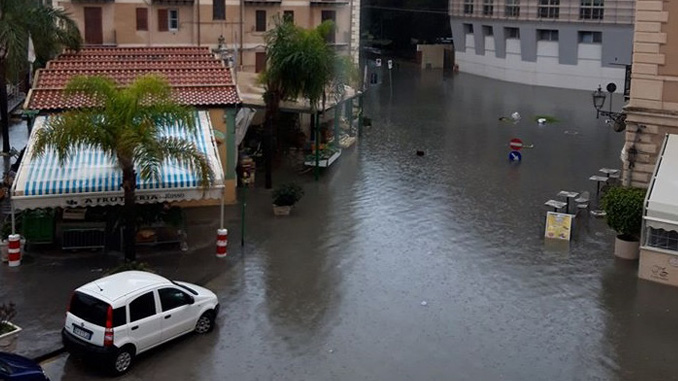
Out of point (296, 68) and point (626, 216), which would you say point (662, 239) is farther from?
point (296, 68)

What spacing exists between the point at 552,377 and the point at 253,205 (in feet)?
42.9

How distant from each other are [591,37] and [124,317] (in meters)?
53.3

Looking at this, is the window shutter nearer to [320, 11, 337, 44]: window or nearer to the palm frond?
[320, 11, 337, 44]: window

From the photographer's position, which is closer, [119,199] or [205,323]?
[205,323]

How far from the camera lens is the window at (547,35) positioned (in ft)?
208

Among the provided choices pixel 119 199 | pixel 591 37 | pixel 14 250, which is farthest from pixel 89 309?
pixel 591 37

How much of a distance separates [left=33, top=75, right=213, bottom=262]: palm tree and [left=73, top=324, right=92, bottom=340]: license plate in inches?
163

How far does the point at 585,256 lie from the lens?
848 inches

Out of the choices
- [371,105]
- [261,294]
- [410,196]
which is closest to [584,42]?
[371,105]

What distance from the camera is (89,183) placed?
64.2ft

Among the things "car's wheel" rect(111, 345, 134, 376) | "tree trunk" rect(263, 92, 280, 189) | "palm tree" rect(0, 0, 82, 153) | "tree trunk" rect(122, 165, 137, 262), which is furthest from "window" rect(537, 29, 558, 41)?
"car's wheel" rect(111, 345, 134, 376)

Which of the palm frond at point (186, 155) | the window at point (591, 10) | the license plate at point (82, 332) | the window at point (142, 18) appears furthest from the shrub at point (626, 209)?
the window at point (591, 10)

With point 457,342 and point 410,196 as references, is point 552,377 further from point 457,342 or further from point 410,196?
point 410,196

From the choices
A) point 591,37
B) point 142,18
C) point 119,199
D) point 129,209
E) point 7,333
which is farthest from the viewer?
point 591,37
